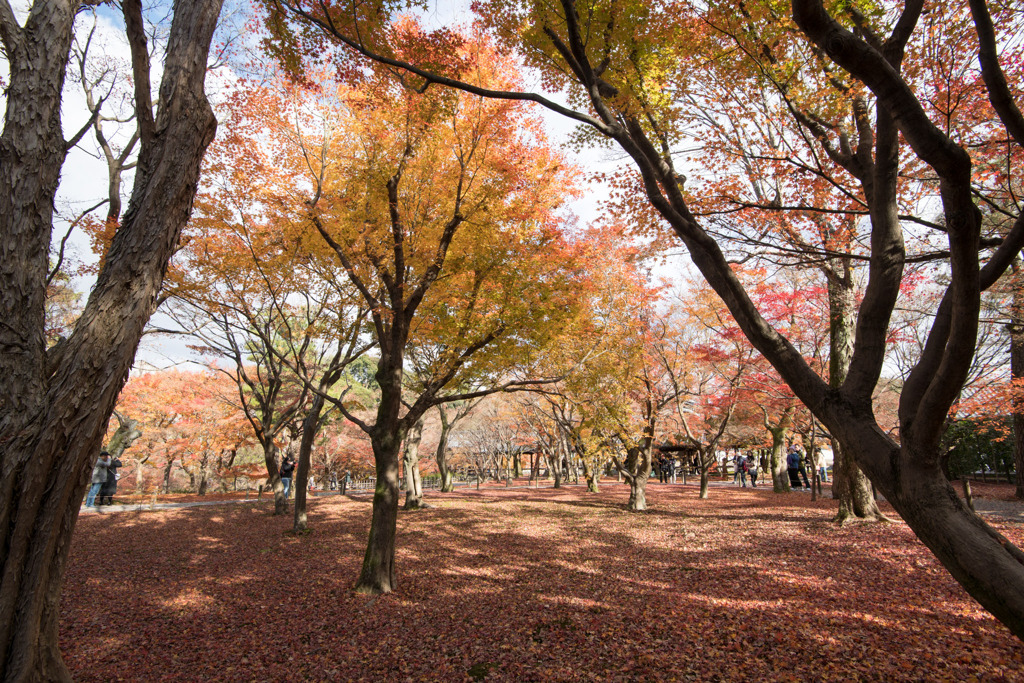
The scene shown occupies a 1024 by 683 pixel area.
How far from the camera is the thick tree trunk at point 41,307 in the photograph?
2.71m

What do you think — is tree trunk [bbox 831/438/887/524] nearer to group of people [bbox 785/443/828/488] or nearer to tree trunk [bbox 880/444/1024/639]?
tree trunk [bbox 880/444/1024/639]

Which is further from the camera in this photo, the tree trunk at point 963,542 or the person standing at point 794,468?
the person standing at point 794,468

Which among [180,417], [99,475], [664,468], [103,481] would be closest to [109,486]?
[103,481]

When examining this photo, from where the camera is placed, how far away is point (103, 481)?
14.5 meters

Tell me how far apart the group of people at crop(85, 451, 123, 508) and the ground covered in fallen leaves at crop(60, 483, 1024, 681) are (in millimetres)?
4933

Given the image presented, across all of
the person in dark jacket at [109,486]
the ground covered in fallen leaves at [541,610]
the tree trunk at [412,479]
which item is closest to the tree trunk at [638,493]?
the ground covered in fallen leaves at [541,610]

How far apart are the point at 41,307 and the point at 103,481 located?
15.5m

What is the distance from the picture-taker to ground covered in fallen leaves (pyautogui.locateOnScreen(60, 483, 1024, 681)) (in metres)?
4.20

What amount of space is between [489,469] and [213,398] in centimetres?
2137

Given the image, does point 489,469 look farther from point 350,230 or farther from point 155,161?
point 155,161

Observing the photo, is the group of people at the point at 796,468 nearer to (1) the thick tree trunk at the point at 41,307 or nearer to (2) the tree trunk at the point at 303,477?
(2) the tree trunk at the point at 303,477

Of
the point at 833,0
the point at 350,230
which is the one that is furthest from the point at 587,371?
the point at 833,0

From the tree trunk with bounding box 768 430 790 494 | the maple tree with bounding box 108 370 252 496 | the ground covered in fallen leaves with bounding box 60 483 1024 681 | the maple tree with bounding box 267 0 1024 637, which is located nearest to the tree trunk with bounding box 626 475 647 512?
the ground covered in fallen leaves with bounding box 60 483 1024 681

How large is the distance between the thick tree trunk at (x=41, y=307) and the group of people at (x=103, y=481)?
14217 mm
